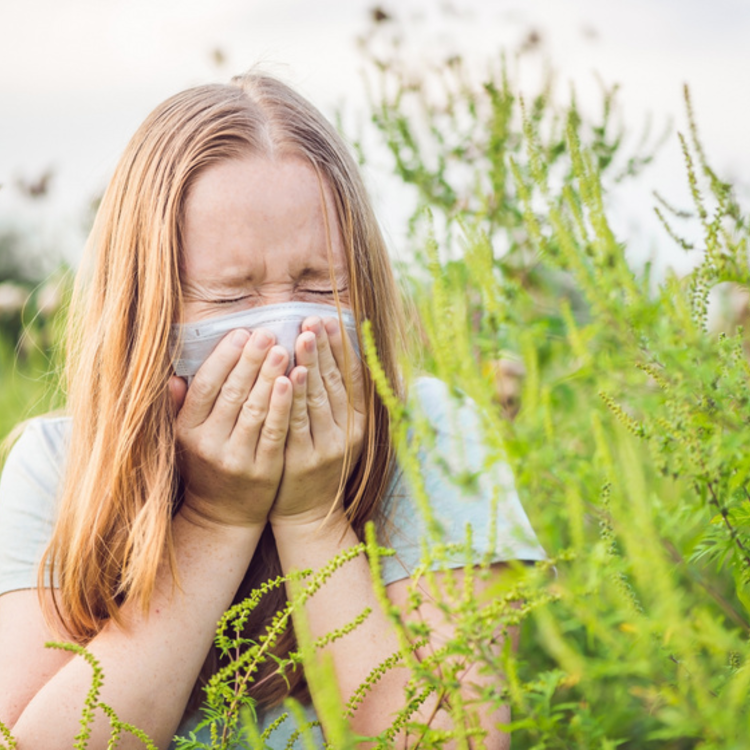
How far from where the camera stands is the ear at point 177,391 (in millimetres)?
1810

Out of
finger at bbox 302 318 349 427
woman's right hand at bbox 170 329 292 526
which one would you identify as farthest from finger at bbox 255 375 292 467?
finger at bbox 302 318 349 427

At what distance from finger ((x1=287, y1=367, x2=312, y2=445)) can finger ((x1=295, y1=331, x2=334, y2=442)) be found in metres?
0.02

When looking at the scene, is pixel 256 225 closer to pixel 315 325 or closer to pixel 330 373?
pixel 315 325

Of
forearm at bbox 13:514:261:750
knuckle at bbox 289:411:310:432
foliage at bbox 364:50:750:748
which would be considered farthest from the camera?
knuckle at bbox 289:411:310:432

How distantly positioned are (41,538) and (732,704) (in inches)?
63.6

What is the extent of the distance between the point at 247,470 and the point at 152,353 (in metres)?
0.31

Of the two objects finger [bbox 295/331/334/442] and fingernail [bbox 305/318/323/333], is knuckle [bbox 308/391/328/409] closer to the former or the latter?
finger [bbox 295/331/334/442]

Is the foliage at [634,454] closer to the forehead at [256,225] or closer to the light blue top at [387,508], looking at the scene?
the light blue top at [387,508]

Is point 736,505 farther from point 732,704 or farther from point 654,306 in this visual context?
point 732,704

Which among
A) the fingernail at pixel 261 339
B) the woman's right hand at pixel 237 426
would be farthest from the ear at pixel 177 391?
the fingernail at pixel 261 339

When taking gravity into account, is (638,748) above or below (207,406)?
below

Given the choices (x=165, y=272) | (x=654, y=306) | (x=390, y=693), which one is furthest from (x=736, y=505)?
(x=165, y=272)

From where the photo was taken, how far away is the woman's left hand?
1.74 metres

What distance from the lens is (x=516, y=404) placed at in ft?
9.66
